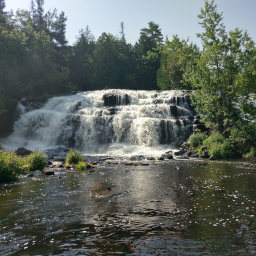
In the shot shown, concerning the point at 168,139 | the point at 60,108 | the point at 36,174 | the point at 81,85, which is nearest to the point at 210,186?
the point at 36,174

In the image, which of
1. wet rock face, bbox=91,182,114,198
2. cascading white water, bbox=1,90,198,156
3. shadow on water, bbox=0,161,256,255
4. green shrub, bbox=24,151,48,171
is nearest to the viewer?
shadow on water, bbox=0,161,256,255

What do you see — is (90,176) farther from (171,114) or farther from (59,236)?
(171,114)

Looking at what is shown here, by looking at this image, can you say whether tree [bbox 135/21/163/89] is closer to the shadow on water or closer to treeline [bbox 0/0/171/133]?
treeline [bbox 0/0/171/133]

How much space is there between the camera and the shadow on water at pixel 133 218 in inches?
306

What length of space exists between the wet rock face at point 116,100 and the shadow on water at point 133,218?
30818 millimetres

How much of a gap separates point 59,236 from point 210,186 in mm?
9375

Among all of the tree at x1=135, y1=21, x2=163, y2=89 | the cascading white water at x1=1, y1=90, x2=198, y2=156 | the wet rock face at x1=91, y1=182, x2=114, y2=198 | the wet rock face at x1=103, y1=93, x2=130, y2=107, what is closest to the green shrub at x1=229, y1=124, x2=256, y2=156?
the cascading white water at x1=1, y1=90, x2=198, y2=156

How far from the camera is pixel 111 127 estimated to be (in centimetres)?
3991

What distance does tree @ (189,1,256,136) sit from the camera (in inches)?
1217

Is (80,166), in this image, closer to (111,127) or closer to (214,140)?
(214,140)

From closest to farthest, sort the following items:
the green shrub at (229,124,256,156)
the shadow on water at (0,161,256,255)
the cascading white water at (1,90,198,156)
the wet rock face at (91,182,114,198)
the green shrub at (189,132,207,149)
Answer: the shadow on water at (0,161,256,255)
the wet rock face at (91,182,114,198)
the green shrub at (229,124,256,156)
the green shrub at (189,132,207,149)
the cascading white water at (1,90,198,156)

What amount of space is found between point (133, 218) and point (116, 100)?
3849 centimetres

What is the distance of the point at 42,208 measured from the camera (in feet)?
38.8

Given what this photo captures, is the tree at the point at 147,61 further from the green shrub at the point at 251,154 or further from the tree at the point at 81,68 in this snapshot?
the green shrub at the point at 251,154
